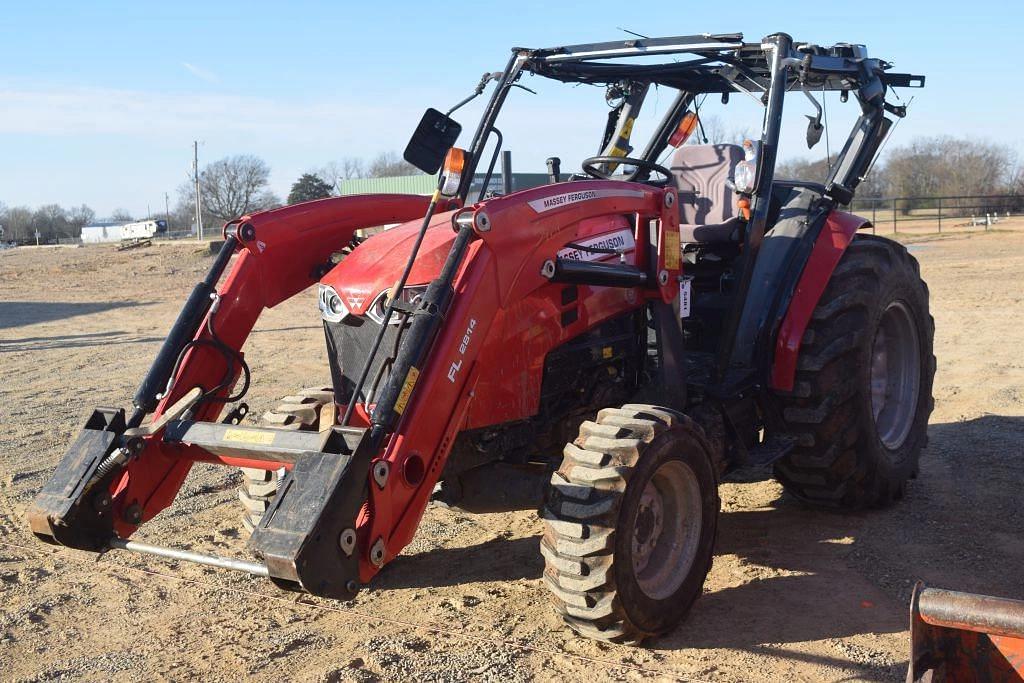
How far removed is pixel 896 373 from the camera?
20.6 ft

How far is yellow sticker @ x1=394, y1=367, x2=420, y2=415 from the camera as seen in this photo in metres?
3.72

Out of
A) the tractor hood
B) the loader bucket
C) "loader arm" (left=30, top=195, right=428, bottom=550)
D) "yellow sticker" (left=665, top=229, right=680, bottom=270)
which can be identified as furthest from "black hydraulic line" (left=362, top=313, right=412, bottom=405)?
the loader bucket

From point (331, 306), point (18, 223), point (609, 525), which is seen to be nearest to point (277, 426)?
point (331, 306)

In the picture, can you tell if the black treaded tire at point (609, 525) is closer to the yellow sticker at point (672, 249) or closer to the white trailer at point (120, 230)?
the yellow sticker at point (672, 249)

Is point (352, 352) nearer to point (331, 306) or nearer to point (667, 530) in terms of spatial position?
point (331, 306)

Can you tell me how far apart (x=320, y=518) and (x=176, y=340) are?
1.52 m

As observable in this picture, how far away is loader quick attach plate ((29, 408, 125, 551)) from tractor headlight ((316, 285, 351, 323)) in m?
0.96

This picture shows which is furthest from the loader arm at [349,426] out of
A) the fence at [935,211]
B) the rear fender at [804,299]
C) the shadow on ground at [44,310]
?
the fence at [935,211]

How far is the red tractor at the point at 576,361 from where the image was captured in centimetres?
384

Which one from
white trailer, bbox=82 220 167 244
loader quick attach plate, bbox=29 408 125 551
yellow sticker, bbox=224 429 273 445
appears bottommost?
loader quick attach plate, bbox=29 408 125 551

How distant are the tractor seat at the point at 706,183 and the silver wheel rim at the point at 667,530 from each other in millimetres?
1891

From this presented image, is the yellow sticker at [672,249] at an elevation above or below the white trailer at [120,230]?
below

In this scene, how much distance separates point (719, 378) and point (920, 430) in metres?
1.75

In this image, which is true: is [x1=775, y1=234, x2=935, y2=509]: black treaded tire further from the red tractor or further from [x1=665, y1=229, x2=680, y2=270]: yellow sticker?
[x1=665, y1=229, x2=680, y2=270]: yellow sticker
